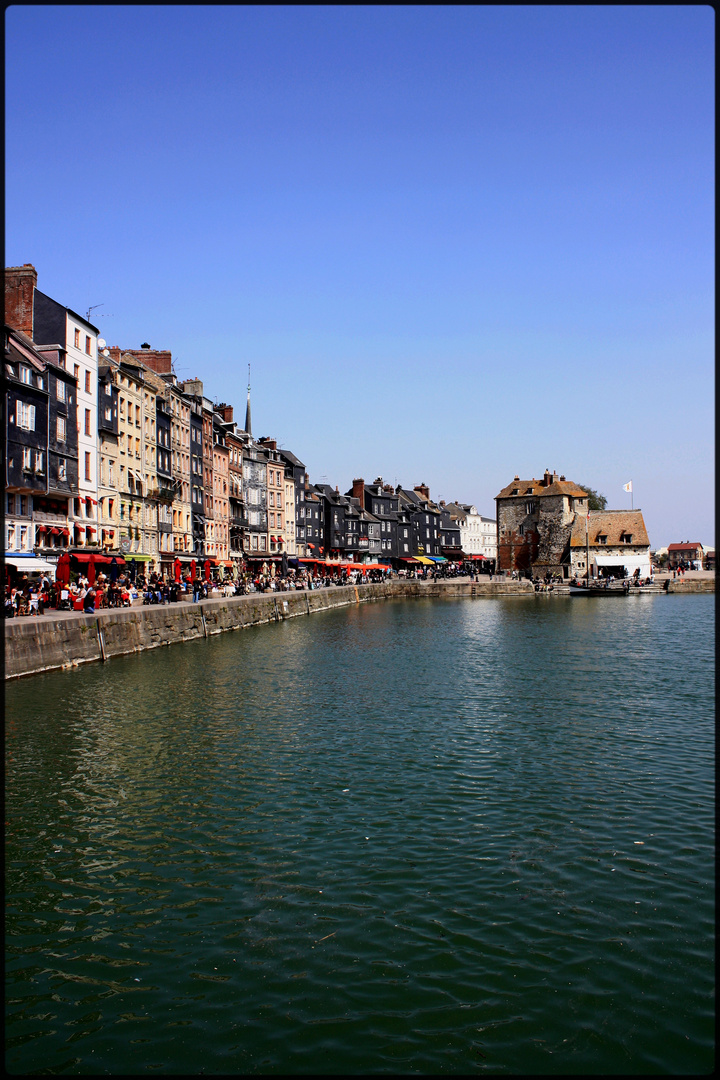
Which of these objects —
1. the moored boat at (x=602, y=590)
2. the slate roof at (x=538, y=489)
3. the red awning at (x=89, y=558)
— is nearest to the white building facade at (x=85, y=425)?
the red awning at (x=89, y=558)

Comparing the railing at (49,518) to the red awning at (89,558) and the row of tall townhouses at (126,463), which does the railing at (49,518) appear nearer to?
the row of tall townhouses at (126,463)

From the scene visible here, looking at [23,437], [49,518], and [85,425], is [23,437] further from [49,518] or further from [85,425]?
[85,425]

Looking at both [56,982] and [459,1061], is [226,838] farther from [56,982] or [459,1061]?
[459,1061]

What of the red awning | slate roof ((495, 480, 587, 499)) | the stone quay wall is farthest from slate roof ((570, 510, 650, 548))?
the red awning

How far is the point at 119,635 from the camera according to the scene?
36438 millimetres

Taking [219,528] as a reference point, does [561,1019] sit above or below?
below

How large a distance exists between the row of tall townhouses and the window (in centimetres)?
7

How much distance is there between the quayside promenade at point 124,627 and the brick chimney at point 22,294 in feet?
60.4

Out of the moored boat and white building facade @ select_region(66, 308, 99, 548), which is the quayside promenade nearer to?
white building facade @ select_region(66, 308, 99, 548)

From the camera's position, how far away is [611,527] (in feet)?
359

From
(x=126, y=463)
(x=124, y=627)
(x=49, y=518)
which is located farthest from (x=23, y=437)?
(x=126, y=463)

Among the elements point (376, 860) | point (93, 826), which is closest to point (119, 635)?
point (93, 826)

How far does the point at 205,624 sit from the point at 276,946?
3849 cm

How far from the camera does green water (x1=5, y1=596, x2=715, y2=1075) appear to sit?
26.7ft
